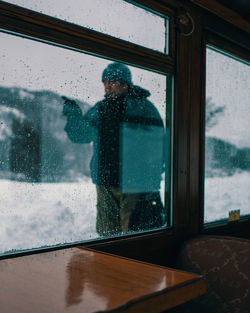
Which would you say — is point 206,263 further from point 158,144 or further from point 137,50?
point 137,50

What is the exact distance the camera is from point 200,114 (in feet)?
8.74

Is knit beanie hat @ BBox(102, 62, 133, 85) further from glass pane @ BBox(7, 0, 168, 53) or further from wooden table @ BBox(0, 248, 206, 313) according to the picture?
wooden table @ BBox(0, 248, 206, 313)

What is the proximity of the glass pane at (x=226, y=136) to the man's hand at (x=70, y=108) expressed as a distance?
1.27 metres

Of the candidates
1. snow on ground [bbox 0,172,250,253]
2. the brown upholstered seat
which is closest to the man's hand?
snow on ground [bbox 0,172,250,253]

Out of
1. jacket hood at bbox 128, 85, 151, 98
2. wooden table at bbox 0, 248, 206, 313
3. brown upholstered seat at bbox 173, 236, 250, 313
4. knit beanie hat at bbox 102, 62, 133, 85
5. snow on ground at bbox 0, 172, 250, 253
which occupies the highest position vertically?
knit beanie hat at bbox 102, 62, 133, 85

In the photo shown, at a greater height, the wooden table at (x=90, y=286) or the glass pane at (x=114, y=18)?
the glass pane at (x=114, y=18)

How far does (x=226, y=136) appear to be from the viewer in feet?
10.2

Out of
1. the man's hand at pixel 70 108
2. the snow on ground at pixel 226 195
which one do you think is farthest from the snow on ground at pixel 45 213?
the snow on ground at pixel 226 195

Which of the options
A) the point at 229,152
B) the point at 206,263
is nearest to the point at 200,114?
the point at 229,152

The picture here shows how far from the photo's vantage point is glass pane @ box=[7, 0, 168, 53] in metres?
1.79

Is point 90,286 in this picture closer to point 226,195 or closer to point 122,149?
point 122,149

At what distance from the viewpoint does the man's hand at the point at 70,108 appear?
190 cm

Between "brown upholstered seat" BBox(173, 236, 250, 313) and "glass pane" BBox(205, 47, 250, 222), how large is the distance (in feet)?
2.69

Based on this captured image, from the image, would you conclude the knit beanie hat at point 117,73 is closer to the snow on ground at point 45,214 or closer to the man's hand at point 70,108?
the man's hand at point 70,108
